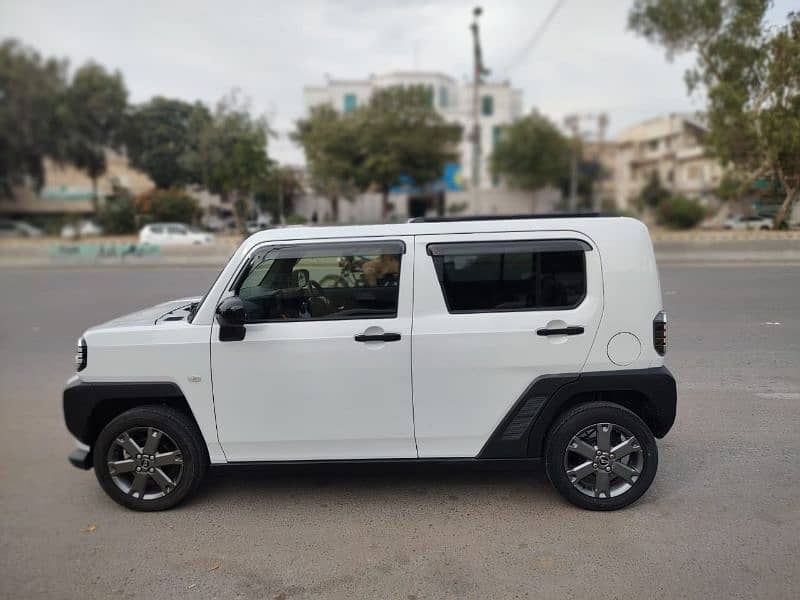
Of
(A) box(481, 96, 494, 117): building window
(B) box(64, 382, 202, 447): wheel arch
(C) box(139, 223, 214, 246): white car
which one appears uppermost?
(A) box(481, 96, 494, 117): building window

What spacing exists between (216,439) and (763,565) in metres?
3.12

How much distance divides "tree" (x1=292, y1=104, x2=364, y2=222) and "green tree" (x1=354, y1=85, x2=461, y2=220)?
1.86ft

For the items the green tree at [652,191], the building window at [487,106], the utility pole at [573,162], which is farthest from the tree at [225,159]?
the building window at [487,106]

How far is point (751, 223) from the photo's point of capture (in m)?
5.69

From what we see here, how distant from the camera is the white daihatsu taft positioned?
3.52 metres

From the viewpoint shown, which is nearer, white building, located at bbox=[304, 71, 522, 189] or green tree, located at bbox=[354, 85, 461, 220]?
green tree, located at bbox=[354, 85, 461, 220]

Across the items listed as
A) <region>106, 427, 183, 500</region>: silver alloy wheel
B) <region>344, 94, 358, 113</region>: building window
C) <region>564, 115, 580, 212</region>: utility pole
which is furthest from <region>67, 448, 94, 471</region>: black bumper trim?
<region>344, 94, 358, 113</region>: building window

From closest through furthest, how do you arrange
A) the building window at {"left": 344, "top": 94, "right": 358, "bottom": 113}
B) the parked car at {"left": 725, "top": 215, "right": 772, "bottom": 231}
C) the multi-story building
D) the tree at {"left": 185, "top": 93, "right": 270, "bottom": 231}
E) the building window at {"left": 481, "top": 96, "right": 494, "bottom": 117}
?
the parked car at {"left": 725, "top": 215, "right": 772, "bottom": 231} → the tree at {"left": 185, "top": 93, "right": 270, "bottom": 231} → the building window at {"left": 344, "top": 94, "right": 358, "bottom": 113} → the multi-story building → the building window at {"left": 481, "top": 96, "right": 494, "bottom": 117}

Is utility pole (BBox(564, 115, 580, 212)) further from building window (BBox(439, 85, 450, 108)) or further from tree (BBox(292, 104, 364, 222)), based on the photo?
tree (BBox(292, 104, 364, 222))

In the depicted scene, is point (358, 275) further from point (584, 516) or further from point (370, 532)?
point (584, 516)

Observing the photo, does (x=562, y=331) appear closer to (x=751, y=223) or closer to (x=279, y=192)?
(x=751, y=223)

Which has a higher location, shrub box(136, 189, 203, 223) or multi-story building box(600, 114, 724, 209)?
multi-story building box(600, 114, 724, 209)

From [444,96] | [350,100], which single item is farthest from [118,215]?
[444,96]

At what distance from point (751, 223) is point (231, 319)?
5005 mm
